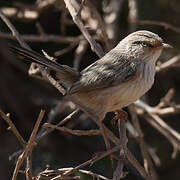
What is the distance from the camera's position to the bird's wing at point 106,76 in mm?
3600

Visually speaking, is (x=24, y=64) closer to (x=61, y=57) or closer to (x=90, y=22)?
(x=61, y=57)

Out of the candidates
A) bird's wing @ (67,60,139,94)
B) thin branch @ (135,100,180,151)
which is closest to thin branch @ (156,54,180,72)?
thin branch @ (135,100,180,151)

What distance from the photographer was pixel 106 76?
363 centimetres

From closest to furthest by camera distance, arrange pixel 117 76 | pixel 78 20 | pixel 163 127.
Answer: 1. pixel 78 20
2. pixel 117 76
3. pixel 163 127

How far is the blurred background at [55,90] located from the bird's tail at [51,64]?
4.23 ft

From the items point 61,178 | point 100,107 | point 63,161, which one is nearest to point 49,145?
point 63,161

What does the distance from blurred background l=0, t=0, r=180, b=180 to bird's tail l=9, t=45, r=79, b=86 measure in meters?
1.29

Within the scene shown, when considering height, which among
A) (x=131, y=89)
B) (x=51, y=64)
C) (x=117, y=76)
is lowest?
(x=131, y=89)

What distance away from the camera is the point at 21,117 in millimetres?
6172

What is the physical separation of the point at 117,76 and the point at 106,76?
106 millimetres

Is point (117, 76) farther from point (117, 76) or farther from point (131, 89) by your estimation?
point (131, 89)

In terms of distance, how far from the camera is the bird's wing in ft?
11.8

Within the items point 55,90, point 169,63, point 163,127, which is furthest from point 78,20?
point 55,90

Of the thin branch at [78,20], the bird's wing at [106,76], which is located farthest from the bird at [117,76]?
the thin branch at [78,20]
